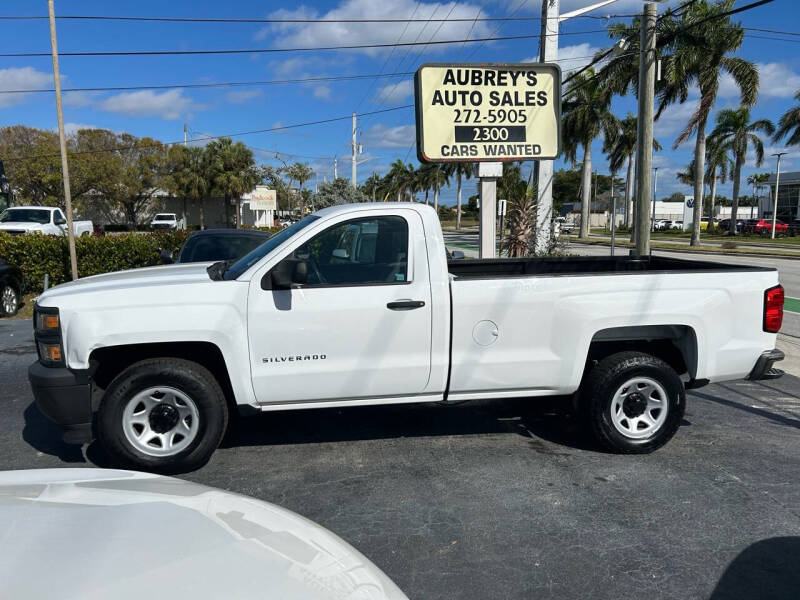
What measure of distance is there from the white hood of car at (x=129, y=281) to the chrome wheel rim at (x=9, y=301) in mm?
8110

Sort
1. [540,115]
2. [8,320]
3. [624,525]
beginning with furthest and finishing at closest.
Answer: [8,320] < [540,115] < [624,525]

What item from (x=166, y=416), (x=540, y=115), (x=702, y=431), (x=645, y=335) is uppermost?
(x=540, y=115)

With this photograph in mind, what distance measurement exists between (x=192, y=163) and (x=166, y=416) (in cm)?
5476

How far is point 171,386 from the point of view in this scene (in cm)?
435

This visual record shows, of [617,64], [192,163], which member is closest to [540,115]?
[617,64]

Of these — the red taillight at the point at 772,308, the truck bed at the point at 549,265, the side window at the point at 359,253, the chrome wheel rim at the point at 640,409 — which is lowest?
the chrome wheel rim at the point at 640,409

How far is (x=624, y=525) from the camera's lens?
3801mm

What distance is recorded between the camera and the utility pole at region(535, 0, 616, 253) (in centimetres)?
1435

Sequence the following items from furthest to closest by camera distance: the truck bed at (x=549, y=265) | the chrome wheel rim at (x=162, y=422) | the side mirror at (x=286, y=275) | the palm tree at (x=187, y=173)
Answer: the palm tree at (x=187, y=173), the truck bed at (x=549, y=265), the chrome wheel rim at (x=162, y=422), the side mirror at (x=286, y=275)

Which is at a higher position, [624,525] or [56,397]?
[56,397]

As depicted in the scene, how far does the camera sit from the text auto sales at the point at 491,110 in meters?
10.3

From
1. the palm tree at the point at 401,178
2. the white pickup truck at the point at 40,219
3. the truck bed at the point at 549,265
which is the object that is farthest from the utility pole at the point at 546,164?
the palm tree at the point at 401,178

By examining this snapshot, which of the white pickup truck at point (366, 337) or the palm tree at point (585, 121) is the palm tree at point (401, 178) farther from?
the white pickup truck at point (366, 337)

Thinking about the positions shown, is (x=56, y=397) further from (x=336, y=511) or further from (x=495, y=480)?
(x=495, y=480)
